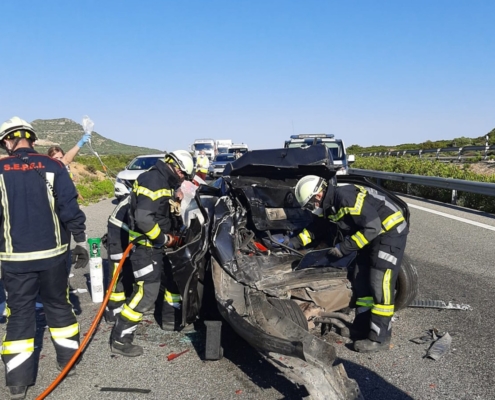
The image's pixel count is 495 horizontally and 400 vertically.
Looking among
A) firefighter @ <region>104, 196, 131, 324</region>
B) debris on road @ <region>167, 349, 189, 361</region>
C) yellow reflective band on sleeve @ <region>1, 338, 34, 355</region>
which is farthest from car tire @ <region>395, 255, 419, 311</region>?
yellow reflective band on sleeve @ <region>1, 338, 34, 355</region>

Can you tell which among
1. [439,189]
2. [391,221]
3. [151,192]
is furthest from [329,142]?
[151,192]

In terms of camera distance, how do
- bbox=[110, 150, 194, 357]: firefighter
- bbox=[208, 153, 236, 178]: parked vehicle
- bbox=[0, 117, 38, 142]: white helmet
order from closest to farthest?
bbox=[0, 117, 38, 142]: white helmet, bbox=[110, 150, 194, 357]: firefighter, bbox=[208, 153, 236, 178]: parked vehicle

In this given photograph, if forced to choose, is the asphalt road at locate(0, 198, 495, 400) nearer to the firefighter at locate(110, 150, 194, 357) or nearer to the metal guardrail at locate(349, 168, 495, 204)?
the firefighter at locate(110, 150, 194, 357)

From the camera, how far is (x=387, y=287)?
448 centimetres

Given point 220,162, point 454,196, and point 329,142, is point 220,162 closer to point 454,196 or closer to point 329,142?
point 329,142

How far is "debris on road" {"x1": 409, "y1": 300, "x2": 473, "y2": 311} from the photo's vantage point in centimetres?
506

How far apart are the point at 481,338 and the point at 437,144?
52.7 metres

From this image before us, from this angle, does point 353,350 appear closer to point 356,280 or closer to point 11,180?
point 356,280

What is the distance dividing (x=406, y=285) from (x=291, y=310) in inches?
57.2

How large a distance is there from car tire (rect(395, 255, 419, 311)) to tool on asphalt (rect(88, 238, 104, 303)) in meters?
3.27

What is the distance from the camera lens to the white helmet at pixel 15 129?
3.77 meters

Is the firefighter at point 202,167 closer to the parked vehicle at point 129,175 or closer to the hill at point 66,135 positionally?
the parked vehicle at point 129,175

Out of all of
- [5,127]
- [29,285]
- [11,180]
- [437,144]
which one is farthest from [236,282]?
[437,144]

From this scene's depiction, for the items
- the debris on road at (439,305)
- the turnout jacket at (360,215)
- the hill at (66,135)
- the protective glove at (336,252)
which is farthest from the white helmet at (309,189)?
the hill at (66,135)
